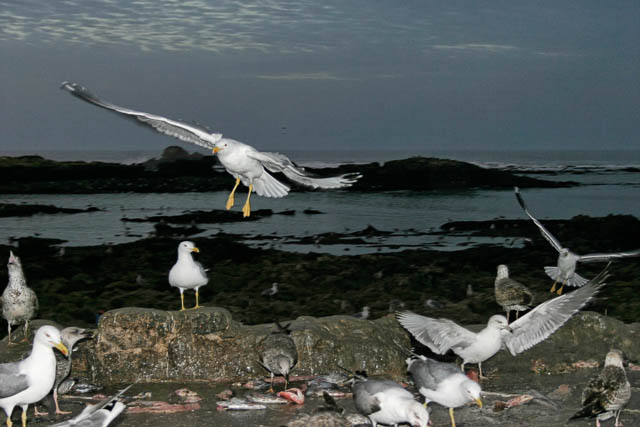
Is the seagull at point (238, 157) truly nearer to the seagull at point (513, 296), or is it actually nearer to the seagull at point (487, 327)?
the seagull at point (487, 327)

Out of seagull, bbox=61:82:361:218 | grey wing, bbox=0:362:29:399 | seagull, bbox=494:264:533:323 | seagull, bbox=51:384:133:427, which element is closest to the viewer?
seagull, bbox=51:384:133:427

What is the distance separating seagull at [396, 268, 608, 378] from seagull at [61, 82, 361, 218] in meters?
1.78

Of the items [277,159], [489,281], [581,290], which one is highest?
[277,159]

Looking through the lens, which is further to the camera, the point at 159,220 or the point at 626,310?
the point at 159,220

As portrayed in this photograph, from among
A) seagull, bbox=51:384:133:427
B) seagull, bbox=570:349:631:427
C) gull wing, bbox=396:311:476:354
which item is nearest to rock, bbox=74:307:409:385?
gull wing, bbox=396:311:476:354

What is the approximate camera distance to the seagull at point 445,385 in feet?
21.6

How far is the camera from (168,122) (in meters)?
9.97

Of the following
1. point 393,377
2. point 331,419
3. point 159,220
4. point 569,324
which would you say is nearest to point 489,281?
point 569,324

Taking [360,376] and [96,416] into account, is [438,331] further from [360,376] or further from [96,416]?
[96,416]

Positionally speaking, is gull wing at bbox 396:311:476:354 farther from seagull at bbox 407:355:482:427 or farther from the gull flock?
seagull at bbox 407:355:482:427

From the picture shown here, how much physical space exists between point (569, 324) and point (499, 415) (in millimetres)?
2828

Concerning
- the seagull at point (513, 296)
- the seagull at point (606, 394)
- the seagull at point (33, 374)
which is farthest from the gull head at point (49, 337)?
the seagull at point (513, 296)

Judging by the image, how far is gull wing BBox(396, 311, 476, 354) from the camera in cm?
796

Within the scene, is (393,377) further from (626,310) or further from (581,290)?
(626,310)
